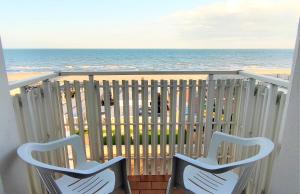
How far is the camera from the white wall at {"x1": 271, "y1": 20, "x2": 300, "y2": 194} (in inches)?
37.8

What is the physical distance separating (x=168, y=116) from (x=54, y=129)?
1131mm

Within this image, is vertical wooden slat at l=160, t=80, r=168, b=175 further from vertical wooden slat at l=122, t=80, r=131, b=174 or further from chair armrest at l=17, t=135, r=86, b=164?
chair armrest at l=17, t=135, r=86, b=164

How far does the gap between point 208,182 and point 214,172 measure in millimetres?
405

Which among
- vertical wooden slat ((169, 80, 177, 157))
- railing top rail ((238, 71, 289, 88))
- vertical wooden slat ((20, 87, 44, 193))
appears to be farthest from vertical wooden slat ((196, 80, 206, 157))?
vertical wooden slat ((20, 87, 44, 193))

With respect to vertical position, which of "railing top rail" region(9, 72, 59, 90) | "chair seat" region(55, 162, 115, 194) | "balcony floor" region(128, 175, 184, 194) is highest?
"railing top rail" region(9, 72, 59, 90)

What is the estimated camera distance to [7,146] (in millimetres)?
1021

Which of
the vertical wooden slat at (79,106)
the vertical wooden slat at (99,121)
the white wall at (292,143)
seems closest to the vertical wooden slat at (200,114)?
the white wall at (292,143)

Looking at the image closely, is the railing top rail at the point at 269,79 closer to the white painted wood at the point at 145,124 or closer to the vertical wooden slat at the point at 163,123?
the vertical wooden slat at the point at 163,123

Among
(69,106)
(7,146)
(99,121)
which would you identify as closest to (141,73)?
(99,121)

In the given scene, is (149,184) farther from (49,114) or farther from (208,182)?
(49,114)

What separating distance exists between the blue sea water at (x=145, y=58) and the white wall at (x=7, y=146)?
1622cm

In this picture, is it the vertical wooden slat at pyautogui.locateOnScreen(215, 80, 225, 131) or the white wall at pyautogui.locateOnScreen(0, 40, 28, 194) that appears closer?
the white wall at pyautogui.locateOnScreen(0, 40, 28, 194)

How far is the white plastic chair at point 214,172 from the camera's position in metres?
0.87

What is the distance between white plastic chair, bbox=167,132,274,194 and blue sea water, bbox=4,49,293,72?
53.0ft
